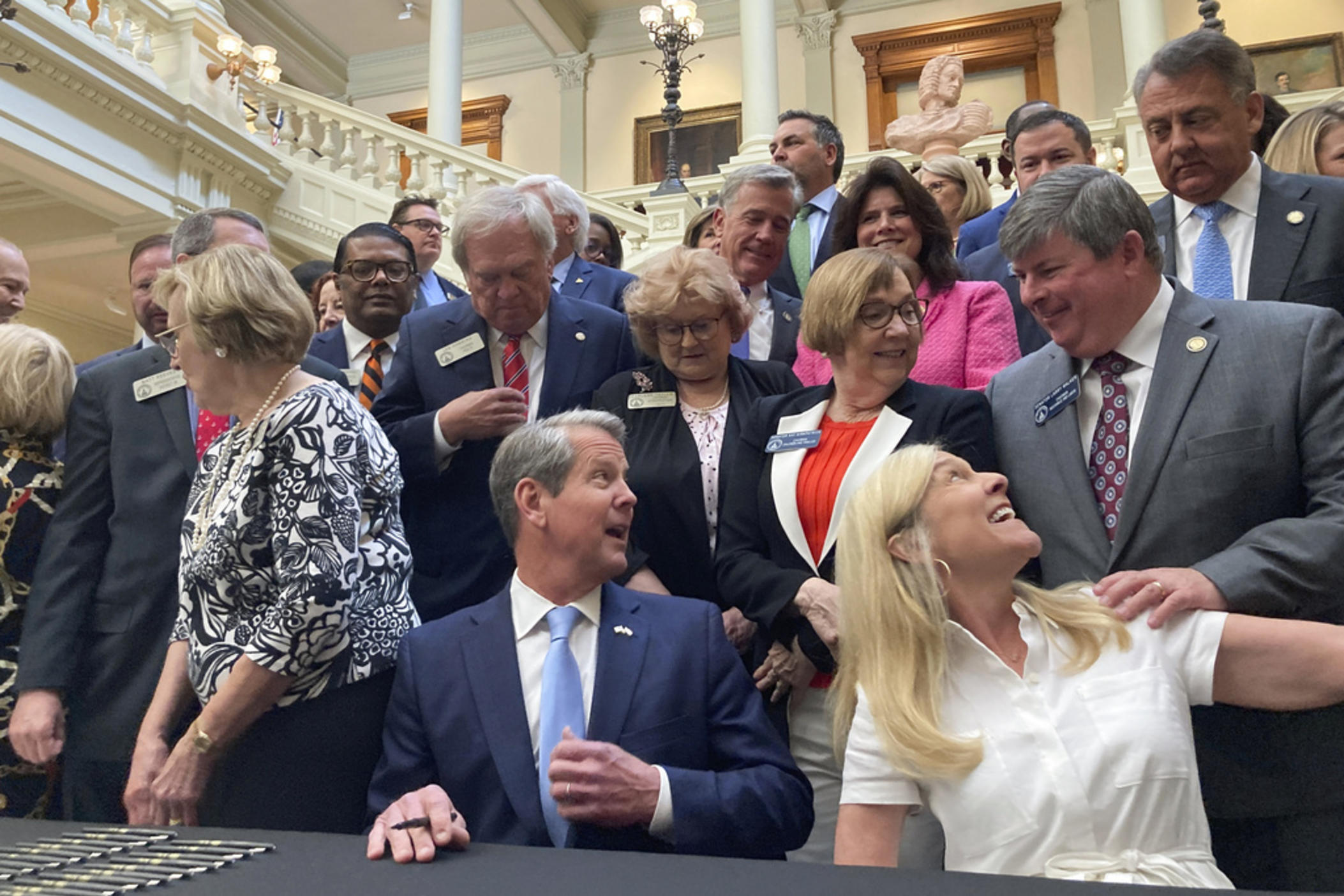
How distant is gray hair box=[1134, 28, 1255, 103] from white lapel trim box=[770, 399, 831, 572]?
1.23 meters

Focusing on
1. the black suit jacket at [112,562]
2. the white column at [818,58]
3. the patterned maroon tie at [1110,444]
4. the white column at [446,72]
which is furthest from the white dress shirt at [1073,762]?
the white column at [818,58]

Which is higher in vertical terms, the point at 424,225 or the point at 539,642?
the point at 424,225

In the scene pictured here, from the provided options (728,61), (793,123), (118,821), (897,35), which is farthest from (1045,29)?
(118,821)

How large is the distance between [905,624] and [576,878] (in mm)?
793

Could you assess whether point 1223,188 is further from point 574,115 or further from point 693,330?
point 574,115

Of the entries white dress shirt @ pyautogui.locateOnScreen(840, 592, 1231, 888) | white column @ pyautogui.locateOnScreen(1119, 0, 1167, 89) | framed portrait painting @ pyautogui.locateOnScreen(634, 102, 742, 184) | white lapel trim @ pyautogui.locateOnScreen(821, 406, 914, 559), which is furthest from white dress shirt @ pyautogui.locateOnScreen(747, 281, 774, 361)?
framed portrait painting @ pyautogui.locateOnScreen(634, 102, 742, 184)

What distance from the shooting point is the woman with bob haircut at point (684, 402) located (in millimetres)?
2688

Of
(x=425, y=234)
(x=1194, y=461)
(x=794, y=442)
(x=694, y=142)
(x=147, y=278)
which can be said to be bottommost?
(x=1194, y=461)

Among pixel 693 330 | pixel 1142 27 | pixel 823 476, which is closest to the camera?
pixel 823 476

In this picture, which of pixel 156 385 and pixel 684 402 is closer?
pixel 156 385

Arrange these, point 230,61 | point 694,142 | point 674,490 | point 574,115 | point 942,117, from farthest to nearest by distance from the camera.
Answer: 1. point 574,115
2. point 694,142
3. point 942,117
4. point 230,61
5. point 674,490

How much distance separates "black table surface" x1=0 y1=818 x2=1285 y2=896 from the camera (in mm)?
1178

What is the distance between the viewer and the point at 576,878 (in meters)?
1.26

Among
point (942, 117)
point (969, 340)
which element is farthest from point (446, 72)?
point (969, 340)
